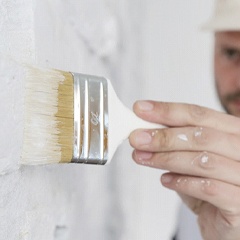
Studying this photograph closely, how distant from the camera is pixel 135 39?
5.15ft

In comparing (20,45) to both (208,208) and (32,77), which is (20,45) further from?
(208,208)

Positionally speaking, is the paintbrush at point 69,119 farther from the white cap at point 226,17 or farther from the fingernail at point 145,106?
the white cap at point 226,17

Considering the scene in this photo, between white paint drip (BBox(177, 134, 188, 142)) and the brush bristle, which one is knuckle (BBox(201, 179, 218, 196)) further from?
the brush bristle

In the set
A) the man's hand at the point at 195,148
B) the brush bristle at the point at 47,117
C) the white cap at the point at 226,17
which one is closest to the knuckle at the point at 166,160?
the man's hand at the point at 195,148

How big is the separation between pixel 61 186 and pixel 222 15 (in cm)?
59

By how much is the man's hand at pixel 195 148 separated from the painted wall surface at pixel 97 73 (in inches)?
5.9

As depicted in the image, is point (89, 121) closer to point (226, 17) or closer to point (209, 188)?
point (209, 188)

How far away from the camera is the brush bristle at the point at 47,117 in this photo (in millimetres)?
585

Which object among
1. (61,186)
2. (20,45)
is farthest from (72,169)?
(20,45)

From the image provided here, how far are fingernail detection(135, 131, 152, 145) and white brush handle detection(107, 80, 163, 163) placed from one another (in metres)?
0.01

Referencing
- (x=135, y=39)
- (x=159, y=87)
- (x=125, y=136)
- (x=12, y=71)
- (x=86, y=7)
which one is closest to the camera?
(x=12, y=71)

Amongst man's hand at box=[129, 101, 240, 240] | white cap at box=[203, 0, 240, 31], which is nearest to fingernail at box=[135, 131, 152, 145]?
man's hand at box=[129, 101, 240, 240]

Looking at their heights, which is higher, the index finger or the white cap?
the white cap

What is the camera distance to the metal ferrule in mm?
633
